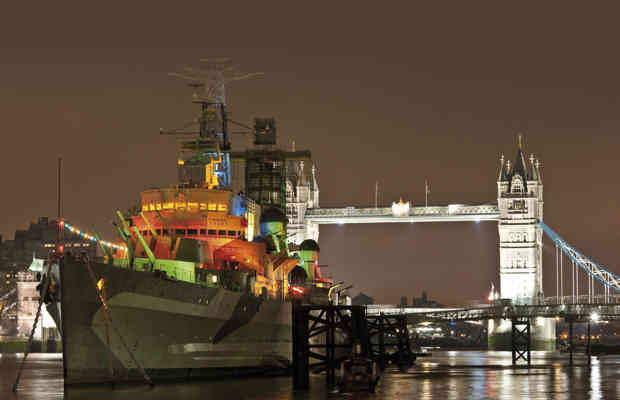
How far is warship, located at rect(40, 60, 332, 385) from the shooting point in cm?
3750

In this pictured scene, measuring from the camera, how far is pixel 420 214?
130 m

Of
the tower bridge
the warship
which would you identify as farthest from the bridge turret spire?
the warship

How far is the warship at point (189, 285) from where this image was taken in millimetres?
37500

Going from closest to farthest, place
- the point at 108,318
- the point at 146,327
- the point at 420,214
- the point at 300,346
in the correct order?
the point at 108,318 → the point at 300,346 → the point at 146,327 → the point at 420,214

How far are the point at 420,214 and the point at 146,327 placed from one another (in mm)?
93319

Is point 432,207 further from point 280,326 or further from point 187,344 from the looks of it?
point 187,344

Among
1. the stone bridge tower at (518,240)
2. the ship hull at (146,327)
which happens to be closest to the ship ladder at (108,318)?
the ship hull at (146,327)

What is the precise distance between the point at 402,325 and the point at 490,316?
52.5m

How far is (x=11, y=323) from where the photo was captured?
149 meters

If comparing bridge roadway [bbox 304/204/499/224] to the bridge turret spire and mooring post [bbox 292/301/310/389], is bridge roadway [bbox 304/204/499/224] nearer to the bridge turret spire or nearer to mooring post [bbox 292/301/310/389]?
the bridge turret spire

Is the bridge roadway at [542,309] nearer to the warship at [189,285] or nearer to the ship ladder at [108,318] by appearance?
the warship at [189,285]

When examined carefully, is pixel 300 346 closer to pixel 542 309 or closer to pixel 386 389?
pixel 386 389

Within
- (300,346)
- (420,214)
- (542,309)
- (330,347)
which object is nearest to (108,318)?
(300,346)

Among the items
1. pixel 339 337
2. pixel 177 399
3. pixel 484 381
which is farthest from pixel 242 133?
pixel 177 399
